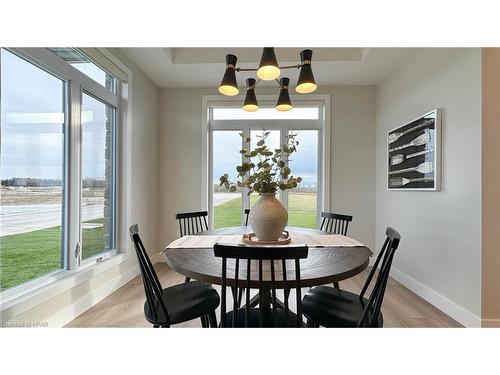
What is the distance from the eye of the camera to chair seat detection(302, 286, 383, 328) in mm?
1422

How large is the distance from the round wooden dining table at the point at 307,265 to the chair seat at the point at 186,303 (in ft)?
0.94

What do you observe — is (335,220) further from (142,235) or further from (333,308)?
(142,235)

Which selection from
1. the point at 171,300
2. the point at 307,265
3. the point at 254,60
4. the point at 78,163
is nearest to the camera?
the point at 307,265

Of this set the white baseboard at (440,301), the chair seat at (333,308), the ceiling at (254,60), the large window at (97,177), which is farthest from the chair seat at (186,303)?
the ceiling at (254,60)

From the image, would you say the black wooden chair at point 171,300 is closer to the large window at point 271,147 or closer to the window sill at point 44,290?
the window sill at point 44,290

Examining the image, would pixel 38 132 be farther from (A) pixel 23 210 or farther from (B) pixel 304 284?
(B) pixel 304 284

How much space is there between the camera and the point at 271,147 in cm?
407

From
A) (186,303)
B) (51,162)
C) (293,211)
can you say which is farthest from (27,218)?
(293,211)

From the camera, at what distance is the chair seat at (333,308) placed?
56.0 inches

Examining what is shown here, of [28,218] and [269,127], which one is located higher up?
[269,127]

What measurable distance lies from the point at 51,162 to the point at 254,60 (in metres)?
2.33

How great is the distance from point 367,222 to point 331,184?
2.51 ft

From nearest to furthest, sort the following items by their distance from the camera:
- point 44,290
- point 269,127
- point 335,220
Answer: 1. point 44,290
2. point 335,220
3. point 269,127

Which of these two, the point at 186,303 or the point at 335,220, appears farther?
the point at 335,220
